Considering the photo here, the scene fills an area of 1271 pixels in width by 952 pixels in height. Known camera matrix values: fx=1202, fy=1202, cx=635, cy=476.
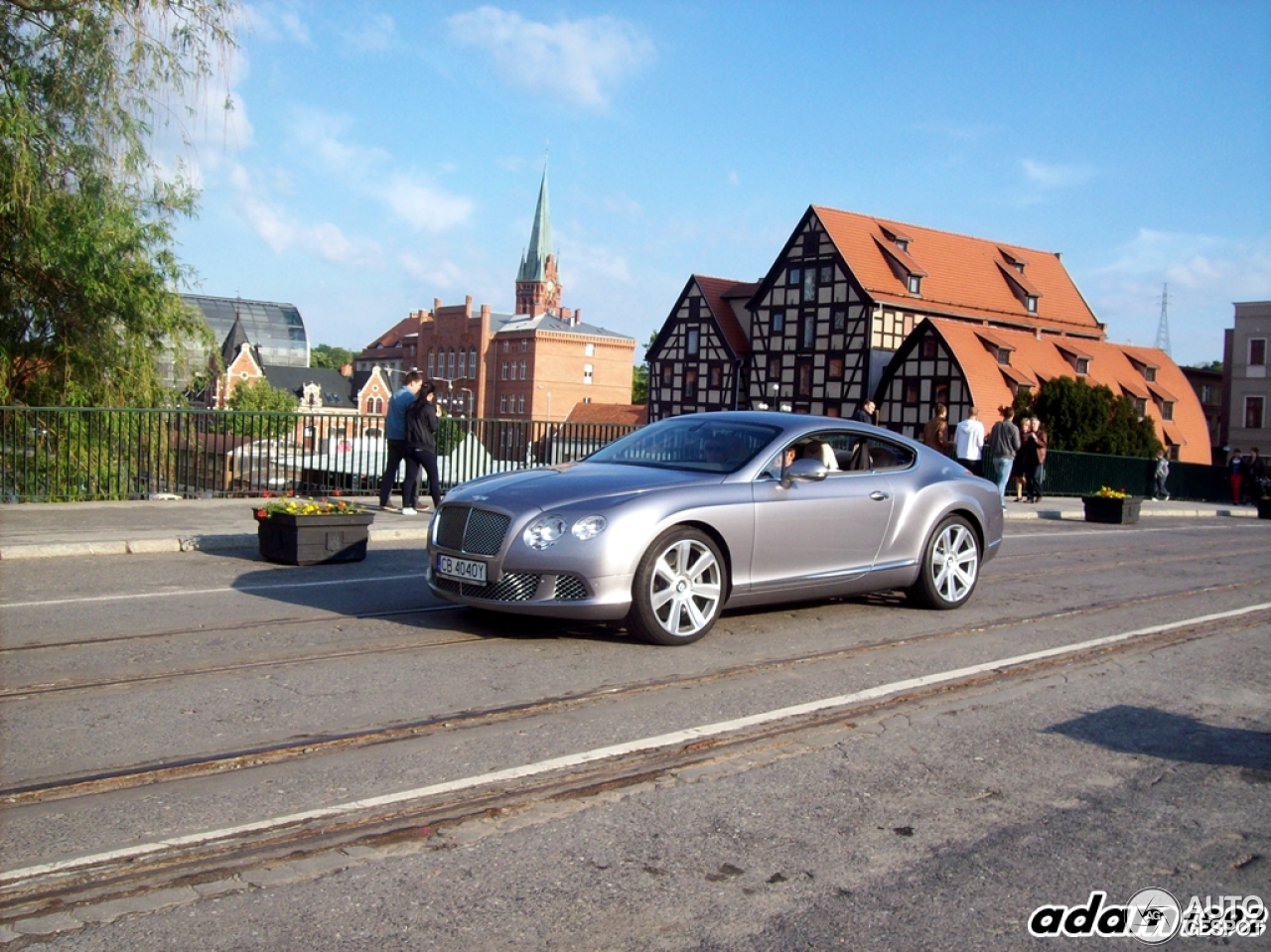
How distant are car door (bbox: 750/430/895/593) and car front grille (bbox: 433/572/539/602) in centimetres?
156

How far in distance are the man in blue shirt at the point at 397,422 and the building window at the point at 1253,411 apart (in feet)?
253

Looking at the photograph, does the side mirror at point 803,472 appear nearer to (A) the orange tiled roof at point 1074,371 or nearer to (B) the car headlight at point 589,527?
(B) the car headlight at point 589,527

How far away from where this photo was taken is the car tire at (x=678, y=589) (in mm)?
7332

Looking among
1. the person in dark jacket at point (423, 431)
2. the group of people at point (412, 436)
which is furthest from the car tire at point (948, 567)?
the person in dark jacket at point (423, 431)

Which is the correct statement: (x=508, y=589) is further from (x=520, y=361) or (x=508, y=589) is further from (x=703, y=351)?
(x=520, y=361)

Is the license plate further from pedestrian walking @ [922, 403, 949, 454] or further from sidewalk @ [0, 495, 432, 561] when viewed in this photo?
pedestrian walking @ [922, 403, 949, 454]

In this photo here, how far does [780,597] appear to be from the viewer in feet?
26.9

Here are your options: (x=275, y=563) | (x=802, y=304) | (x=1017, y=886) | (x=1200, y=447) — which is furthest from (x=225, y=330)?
(x=1017, y=886)

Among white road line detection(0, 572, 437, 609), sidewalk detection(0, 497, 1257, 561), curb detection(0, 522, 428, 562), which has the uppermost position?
sidewalk detection(0, 497, 1257, 561)

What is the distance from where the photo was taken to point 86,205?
1786 cm

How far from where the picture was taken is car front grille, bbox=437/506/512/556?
7.38 meters

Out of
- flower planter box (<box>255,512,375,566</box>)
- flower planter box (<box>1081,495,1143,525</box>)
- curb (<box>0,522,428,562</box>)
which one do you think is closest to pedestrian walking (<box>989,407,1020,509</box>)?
flower planter box (<box>1081,495,1143,525</box>)

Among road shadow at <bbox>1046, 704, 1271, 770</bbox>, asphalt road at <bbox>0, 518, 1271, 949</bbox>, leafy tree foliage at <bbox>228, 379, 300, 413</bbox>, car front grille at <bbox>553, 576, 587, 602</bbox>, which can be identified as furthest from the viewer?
leafy tree foliage at <bbox>228, 379, 300, 413</bbox>

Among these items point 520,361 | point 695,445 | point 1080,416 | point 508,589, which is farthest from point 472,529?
point 520,361
